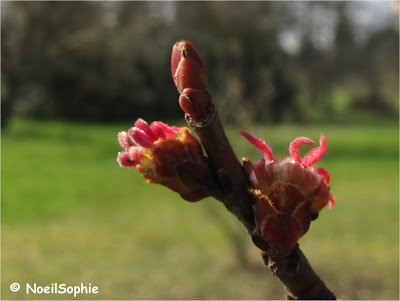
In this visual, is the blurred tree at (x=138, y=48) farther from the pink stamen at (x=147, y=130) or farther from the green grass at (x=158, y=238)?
the pink stamen at (x=147, y=130)

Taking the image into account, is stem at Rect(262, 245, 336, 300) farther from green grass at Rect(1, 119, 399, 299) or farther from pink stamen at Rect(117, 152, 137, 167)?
green grass at Rect(1, 119, 399, 299)

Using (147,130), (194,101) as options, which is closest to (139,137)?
(147,130)

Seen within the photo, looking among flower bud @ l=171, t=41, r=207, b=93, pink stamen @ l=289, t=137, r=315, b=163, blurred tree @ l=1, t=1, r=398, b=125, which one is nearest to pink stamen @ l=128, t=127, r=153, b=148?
flower bud @ l=171, t=41, r=207, b=93

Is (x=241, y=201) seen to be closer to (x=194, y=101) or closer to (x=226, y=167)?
(x=226, y=167)

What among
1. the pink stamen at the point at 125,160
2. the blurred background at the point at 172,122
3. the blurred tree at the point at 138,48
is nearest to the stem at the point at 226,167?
the pink stamen at the point at 125,160

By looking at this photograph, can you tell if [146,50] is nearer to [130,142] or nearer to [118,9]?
[118,9]
